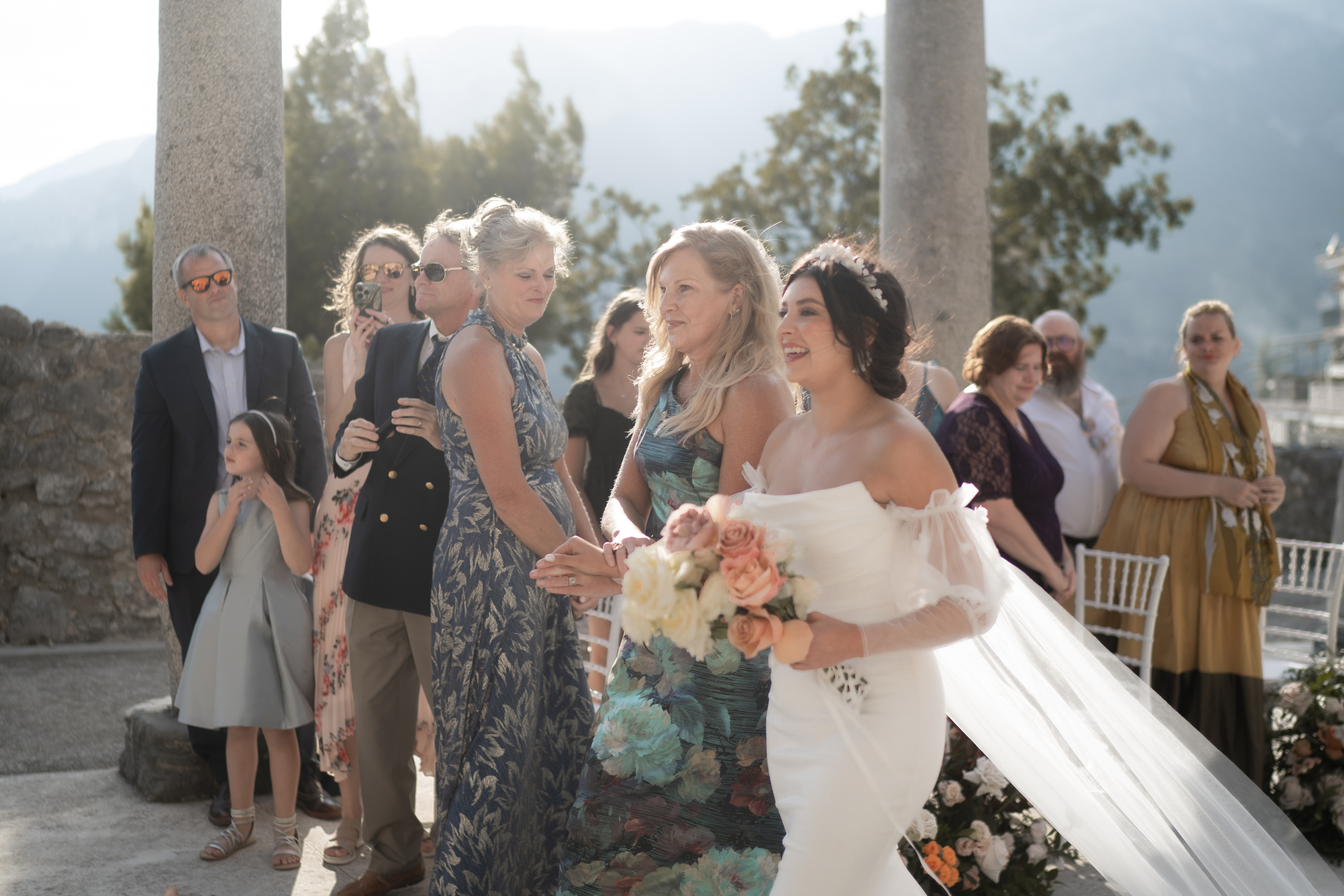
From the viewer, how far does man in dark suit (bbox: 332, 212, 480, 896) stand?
322cm

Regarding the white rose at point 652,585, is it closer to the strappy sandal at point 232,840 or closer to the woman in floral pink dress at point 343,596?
the woman in floral pink dress at point 343,596

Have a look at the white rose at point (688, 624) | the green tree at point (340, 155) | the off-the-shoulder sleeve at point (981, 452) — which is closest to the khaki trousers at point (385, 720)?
the white rose at point (688, 624)

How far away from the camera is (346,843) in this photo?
3.69m

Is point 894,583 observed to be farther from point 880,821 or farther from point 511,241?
point 511,241

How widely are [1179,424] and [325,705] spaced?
12.0 ft

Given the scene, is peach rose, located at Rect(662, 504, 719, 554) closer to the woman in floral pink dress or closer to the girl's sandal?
the woman in floral pink dress

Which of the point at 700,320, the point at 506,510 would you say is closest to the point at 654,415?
the point at 700,320

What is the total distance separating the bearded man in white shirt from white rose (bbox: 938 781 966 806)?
2.18 m

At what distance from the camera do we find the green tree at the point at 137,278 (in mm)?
20516

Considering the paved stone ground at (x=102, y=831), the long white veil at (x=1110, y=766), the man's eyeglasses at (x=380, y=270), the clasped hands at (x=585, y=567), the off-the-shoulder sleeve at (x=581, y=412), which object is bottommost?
the paved stone ground at (x=102, y=831)

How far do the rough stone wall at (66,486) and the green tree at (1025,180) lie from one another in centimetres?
1538

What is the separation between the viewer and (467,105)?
418 ft

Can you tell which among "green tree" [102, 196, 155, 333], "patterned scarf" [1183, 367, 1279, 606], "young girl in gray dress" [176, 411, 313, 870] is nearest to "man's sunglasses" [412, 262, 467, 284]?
"young girl in gray dress" [176, 411, 313, 870]

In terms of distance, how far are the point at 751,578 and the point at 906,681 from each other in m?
0.48
